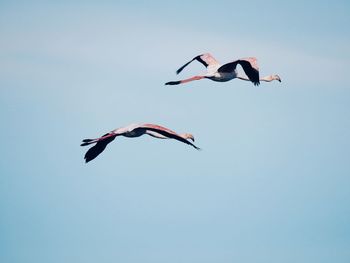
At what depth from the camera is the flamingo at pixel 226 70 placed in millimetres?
31375

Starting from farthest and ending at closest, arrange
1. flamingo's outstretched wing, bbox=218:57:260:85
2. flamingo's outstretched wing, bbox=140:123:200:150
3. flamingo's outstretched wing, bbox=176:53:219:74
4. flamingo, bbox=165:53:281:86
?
flamingo's outstretched wing, bbox=176:53:219:74, flamingo, bbox=165:53:281:86, flamingo's outstretched wing, bbox=218:57:260:85, flamingo's outstretched wing, bbox=140:123:200:150

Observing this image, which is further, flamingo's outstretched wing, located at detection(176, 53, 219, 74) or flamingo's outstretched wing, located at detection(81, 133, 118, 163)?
flamingo's outstretched wing, located at detection(176, 53, 219, 74)

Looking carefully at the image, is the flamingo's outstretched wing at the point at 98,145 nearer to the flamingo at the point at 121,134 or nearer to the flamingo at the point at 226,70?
the flamingo at the point at 121,134

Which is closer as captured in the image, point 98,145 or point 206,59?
point 98,145

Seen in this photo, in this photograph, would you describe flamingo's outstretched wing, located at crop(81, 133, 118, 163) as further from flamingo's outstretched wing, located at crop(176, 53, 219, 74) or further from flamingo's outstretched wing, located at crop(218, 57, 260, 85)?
flamingo's outstretched wing, located at crop(176, 53, 219, 74)

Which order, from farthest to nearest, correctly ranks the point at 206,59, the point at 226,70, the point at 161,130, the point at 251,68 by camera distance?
1. the point at 206,59
2. the point at 226,70
3. the point at 251,68
4. the point at 161,130

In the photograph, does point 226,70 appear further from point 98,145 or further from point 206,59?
point 98,145

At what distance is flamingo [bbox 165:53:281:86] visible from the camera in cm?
3138

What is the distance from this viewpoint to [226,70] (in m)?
34.6

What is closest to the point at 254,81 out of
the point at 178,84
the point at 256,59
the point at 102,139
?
the point at 256,59

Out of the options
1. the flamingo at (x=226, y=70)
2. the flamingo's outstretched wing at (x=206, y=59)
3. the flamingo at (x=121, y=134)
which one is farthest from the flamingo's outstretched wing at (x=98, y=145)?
the flamingo's outstretched wing at (x=206, y=59)

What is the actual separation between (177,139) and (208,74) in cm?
613

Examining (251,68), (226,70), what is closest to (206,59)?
(226,70)

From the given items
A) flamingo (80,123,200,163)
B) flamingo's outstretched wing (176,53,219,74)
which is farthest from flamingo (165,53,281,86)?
flamingo (80,123,200,163)
